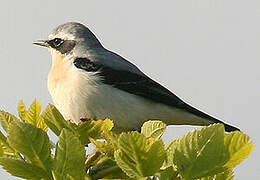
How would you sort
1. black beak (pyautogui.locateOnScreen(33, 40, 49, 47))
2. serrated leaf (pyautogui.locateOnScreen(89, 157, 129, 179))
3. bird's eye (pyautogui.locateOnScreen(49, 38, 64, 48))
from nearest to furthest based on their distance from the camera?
1. serrated leaf (pyautogui.locateOnScreen(89, 157, 129, 179))
2. bird's eye (pyautogui.locateOnScreen(49, 38, 64, 48))
3. black beak (pyautogui.locateOnScreen(33, 40, 49, 47))

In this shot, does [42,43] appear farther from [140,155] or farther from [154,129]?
[140,155]

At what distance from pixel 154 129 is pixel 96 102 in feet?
16.8

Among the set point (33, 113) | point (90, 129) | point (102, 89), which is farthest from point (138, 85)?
point (90, 129)

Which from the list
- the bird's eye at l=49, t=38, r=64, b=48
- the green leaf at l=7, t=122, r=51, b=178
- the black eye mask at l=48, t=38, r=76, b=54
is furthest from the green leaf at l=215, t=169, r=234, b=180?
the bird's eye at l=49, t=38, r=64, b=48

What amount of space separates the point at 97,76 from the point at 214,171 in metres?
6.05

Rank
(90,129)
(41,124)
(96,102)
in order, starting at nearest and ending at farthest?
(90,129) < (41,124) < (96,102)

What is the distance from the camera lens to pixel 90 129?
2.98 meters

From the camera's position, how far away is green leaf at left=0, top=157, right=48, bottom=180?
2.60 metres

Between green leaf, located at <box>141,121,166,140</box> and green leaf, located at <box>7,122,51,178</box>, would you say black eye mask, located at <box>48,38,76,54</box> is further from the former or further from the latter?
green leaf, located at <box>7,122,51,178</box>

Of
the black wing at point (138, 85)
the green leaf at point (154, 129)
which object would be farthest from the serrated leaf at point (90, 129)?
the black wing at point (138, 85)

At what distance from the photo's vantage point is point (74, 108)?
7918 mm

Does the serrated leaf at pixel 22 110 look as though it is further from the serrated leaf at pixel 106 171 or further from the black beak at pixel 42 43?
the black beak at pixel 42 43

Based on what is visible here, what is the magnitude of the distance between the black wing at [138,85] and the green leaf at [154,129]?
5569 mm

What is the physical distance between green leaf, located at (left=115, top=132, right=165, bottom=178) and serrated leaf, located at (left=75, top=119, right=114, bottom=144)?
19.0 inches
